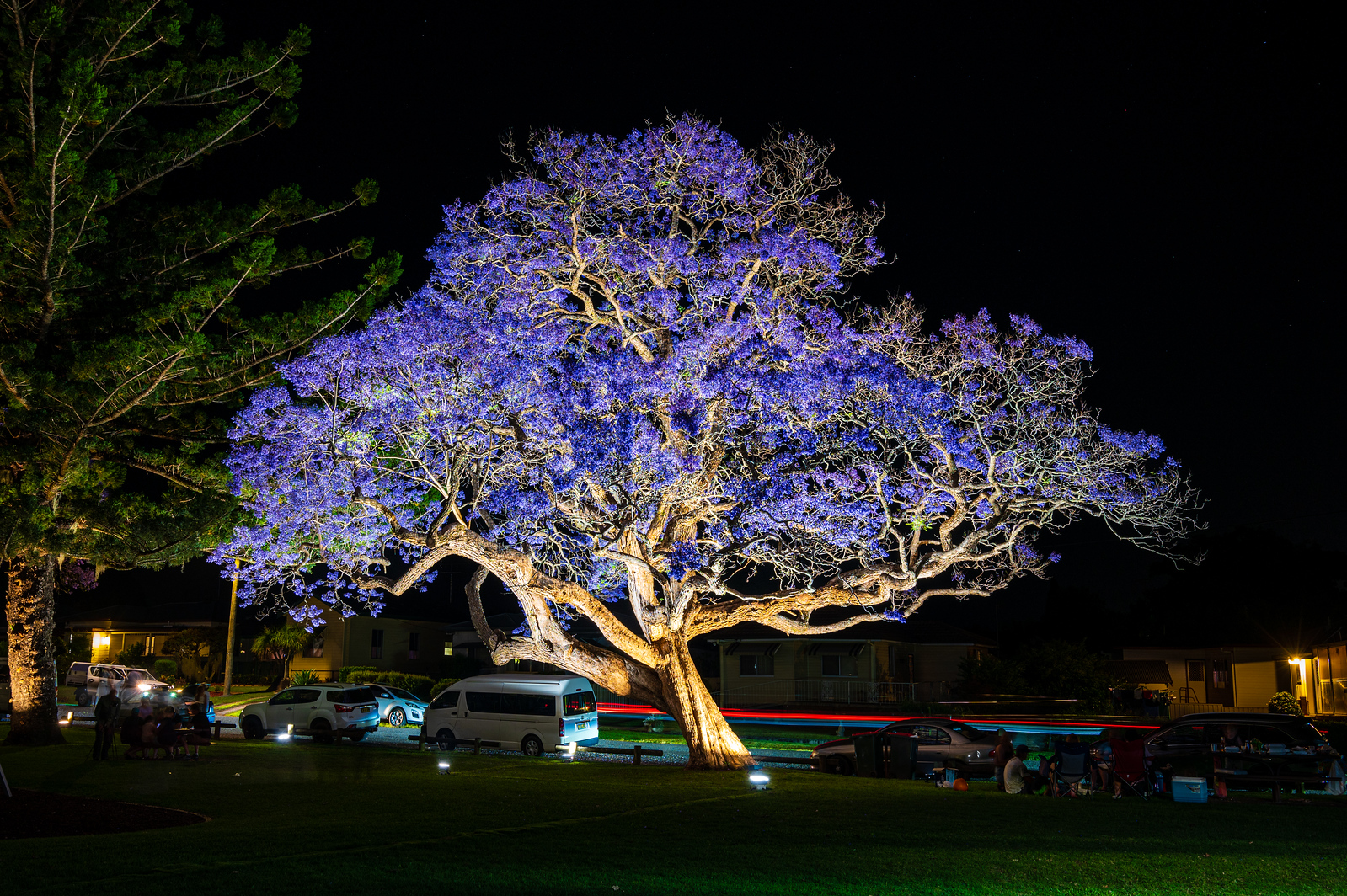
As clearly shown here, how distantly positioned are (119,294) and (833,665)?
3204cm

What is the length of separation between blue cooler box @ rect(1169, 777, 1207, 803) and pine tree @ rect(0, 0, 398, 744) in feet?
62.0

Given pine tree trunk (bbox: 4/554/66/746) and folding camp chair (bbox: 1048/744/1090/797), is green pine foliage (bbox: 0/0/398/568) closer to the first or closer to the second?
pine tree trunk (bbox: 4/554/66/746)

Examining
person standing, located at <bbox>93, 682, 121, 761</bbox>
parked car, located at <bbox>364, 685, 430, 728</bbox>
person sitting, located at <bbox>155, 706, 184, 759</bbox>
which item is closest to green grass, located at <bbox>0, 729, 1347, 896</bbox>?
person standing, located at <bbox>93, 682, 121, 761</bbox>

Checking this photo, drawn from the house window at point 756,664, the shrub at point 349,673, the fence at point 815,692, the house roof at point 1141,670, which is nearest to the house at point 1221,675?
the house roof at point 1141,670

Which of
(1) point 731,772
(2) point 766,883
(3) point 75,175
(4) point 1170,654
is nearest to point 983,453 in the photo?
(1) point 731,772

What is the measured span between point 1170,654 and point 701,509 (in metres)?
31.8

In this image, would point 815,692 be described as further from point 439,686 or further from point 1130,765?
point 1130,765

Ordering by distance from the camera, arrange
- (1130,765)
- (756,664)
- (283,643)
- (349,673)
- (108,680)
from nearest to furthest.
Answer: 1. (1130,765)
2. (108,680)
3. (349,673)
4. (756,664)
5. (283,643)

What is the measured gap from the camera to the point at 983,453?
66.1 feet

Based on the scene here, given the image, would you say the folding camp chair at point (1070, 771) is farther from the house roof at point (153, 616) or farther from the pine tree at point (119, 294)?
the house roof at point (153, 616)

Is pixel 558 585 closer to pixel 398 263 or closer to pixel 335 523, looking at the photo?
pixel 335 523

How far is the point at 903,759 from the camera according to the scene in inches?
803

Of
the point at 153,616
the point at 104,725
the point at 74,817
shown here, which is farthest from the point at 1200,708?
the point at 153,616

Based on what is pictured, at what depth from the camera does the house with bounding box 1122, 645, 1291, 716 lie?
138 feet
